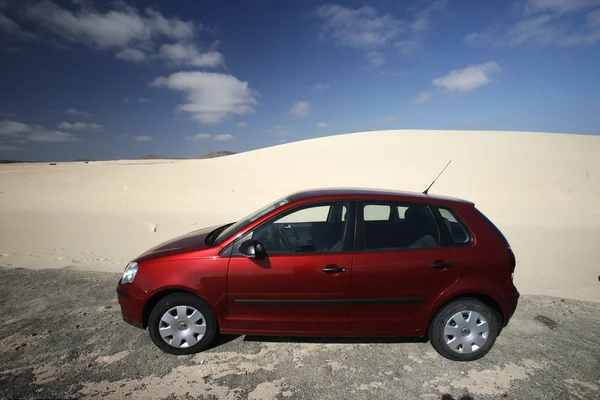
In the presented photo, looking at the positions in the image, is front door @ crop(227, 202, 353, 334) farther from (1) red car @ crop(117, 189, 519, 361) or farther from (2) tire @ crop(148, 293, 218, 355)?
(2) tire @ crop(148, 293, 218, 355)

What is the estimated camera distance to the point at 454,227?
338cm

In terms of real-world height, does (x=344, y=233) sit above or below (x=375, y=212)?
below

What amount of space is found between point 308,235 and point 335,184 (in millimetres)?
16604

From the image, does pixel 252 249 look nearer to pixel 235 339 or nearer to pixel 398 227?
pixel 235 339

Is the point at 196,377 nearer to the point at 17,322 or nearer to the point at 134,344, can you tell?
the point at 134,344

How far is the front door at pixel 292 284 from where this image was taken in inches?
125

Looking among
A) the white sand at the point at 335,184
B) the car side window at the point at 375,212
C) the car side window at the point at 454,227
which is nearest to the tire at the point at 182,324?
the car side window at the point at 375,212

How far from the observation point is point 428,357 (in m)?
3.42

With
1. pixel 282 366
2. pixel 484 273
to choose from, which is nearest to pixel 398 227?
pixel 484 273

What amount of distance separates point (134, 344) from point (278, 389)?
1.75m

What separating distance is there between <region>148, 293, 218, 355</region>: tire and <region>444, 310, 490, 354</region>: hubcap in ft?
7.80

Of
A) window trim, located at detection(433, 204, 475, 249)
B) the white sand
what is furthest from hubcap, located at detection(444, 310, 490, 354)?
the white sand

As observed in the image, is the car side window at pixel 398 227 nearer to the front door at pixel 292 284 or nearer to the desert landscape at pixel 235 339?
the front door at pixel 292 284

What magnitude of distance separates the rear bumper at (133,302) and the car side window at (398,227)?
228 centimetres
